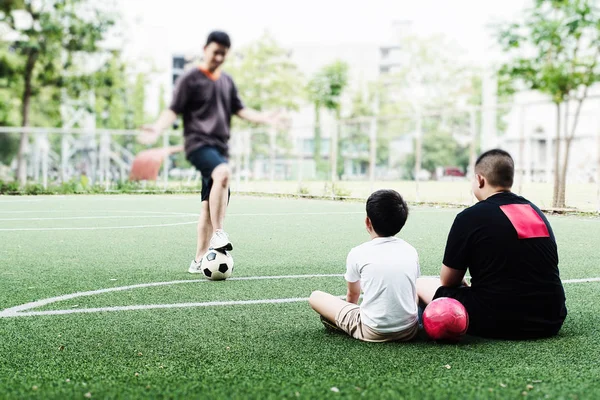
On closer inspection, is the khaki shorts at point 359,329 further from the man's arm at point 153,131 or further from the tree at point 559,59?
the tree at point 559,59

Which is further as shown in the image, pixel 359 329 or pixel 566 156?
pixel 566 156

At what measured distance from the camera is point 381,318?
3592 mm

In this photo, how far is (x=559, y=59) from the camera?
1542cm

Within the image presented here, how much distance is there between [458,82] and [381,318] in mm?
56979

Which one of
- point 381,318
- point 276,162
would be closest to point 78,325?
point 381,318

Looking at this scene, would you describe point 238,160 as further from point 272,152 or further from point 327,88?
point 327,88

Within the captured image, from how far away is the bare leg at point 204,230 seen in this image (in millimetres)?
6379

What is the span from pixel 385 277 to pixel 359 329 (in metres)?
0.34

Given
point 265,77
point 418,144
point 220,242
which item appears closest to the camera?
point 220,242

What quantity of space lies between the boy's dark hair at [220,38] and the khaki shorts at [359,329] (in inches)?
106

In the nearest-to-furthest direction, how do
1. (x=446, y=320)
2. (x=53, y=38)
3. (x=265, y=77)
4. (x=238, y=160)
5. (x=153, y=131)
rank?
Answer: (x=446, y=320), (x=153, y=131), (x=238, y=160), (x=53, y=38), (x=265, y=77)

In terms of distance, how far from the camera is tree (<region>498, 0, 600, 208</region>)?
14.6m

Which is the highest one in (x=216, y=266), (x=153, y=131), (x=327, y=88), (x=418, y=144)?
(x=327, y=88)

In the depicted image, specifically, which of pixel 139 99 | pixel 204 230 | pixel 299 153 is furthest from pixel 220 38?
pixel 139 99
